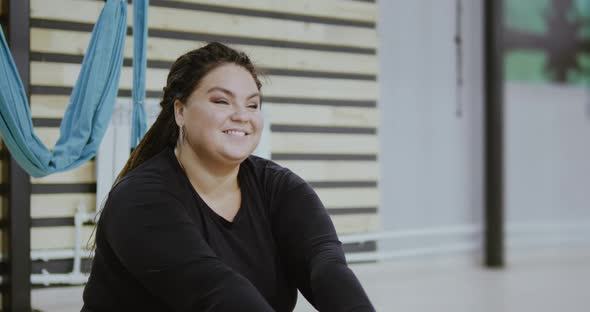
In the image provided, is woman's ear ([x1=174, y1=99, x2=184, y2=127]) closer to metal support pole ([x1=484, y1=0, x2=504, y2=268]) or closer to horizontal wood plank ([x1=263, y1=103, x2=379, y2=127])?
horizontal wood plank ([x1=263, y1=103, x2=379, y2=127])

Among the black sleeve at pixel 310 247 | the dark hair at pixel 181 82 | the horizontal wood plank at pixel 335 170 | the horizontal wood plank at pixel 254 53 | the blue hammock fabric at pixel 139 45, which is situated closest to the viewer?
the black sleeve at pixel 310 247

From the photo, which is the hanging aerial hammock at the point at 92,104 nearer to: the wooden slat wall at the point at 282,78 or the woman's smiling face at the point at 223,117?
the wooden slat wall at the point at 282,78

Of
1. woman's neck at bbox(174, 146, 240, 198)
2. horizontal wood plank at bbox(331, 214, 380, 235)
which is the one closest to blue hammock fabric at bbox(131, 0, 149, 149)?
woman's neck at bbox(174, 146, 240, 198)

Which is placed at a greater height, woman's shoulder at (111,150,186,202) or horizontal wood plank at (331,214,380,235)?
woman's shoulder at (111,150,186,202)

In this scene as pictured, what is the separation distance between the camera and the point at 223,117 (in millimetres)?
1336

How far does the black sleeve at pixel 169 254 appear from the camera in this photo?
1.15 meters

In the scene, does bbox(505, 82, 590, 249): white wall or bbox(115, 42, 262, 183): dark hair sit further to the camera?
bbox(505, 82, 590, 249): white wall

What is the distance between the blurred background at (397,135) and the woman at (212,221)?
828 millimetres

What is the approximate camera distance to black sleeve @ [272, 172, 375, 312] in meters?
1.26

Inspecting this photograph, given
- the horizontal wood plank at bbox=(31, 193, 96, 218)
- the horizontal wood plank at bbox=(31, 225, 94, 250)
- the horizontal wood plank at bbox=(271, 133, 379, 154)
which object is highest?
the horizontal wood plank at bbox=(271, 133, 379, 154)

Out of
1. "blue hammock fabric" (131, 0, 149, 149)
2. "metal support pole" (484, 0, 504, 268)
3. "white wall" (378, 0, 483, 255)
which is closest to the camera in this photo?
"blue hammock fabric" (131, 0, 149, 149)

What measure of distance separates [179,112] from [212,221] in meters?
0.25

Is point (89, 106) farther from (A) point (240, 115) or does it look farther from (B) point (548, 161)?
(B) point (548, 161)

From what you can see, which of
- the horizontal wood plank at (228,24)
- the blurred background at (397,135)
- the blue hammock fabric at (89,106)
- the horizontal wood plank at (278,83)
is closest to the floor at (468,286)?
the blurred background at (397,135)
